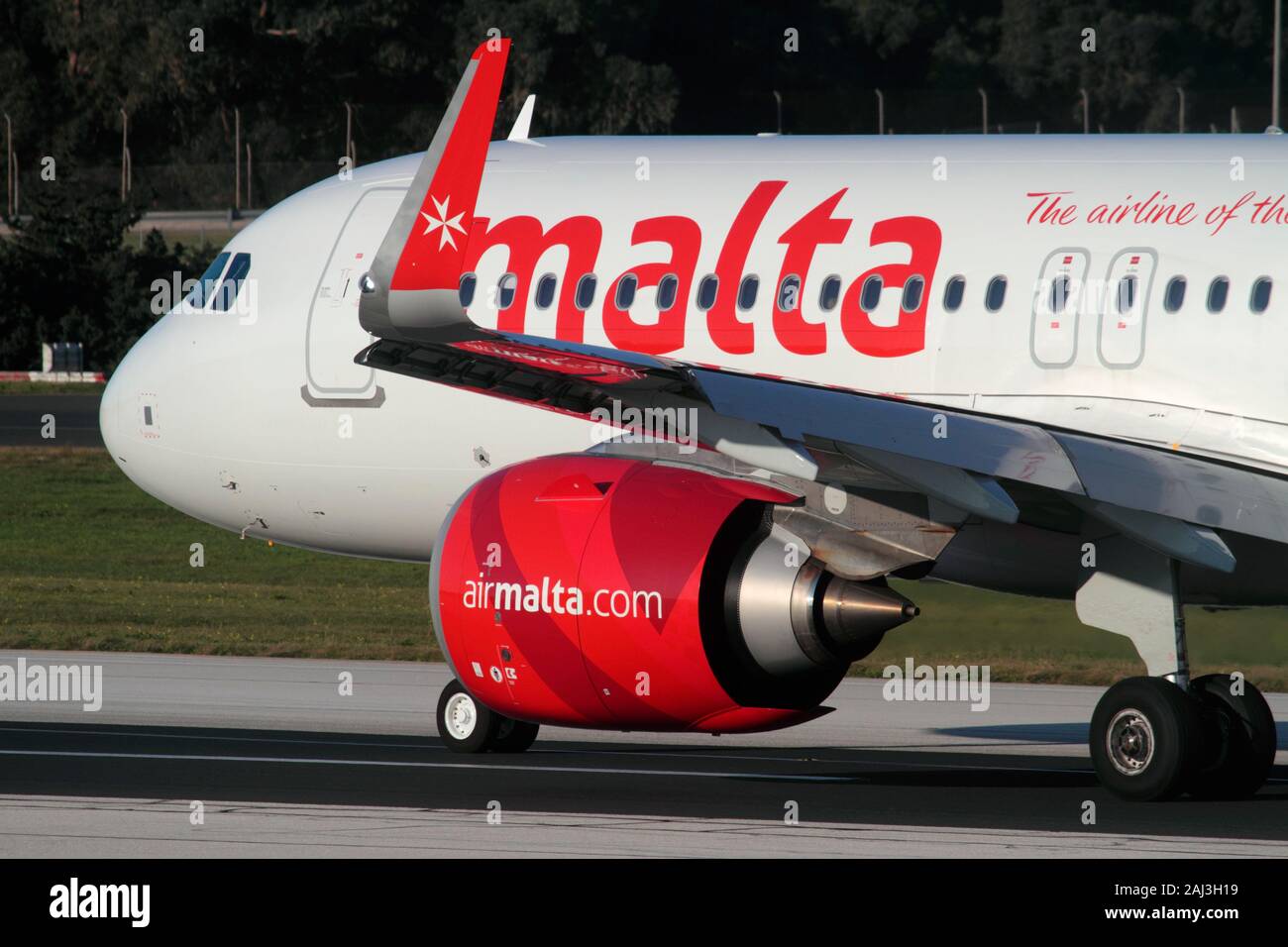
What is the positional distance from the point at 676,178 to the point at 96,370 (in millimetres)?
45505

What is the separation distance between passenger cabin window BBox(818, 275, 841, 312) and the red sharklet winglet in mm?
4504

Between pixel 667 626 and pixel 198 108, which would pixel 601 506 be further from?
pixel 198 108

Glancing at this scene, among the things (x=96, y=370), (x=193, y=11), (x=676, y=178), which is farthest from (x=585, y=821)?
(x=193, y=11)

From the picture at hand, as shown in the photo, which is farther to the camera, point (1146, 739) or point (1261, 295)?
point (1261, 295)

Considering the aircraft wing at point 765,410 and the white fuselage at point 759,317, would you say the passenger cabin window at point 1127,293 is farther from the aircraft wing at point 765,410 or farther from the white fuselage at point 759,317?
the aircraft wing at point 765,410

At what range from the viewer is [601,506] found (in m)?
13.1

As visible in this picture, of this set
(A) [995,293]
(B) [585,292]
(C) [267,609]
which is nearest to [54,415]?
(C) [267,609]

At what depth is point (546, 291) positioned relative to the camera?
53.5 feet

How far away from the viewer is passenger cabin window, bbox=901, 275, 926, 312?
1471cm

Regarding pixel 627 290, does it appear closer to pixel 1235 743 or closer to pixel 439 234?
pixel 439 234

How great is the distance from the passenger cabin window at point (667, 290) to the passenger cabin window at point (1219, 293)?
3.75m

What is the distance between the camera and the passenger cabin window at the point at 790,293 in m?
15.2

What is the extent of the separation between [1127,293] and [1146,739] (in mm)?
2784

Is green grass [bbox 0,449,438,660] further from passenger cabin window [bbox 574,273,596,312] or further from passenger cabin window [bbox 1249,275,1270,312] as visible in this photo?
passenger cabin window [bbox 1249,275,1270,312]
